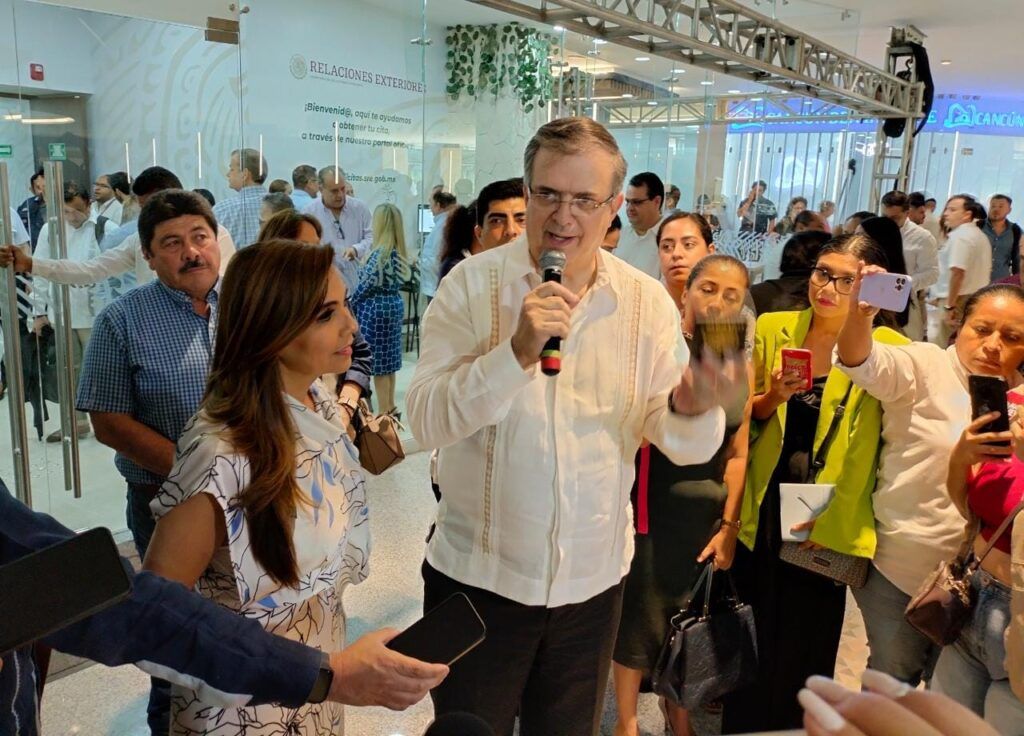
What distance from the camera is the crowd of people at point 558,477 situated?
116 centimetres

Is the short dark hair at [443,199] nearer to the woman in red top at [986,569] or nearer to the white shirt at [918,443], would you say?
the white shirt at [918,443]

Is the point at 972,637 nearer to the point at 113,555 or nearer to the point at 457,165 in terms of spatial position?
the point at 113,555

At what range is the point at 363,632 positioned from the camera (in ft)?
9.55

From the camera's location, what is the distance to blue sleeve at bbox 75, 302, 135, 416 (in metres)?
1.99

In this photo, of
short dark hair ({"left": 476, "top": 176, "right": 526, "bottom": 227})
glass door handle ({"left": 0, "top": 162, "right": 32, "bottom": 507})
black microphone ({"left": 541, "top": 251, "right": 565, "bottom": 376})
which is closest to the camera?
black microphone ({"left": 541, "top": 251, "right": 565, "bottom": 376})

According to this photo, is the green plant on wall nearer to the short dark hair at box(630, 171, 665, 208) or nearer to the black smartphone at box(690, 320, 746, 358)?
the short dark hair at box(630, 171, 665, 208)

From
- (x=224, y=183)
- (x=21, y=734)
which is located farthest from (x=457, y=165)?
(x=21, y=734)

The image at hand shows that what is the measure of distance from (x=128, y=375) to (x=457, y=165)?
4.07 m

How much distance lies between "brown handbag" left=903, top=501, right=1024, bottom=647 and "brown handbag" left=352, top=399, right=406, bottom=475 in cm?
143

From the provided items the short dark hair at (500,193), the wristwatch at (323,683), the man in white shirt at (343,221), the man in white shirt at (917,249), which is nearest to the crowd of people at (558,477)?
the wristwatch at (323,683)

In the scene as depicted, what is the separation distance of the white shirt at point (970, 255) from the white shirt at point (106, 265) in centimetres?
641

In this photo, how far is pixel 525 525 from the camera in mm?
1413

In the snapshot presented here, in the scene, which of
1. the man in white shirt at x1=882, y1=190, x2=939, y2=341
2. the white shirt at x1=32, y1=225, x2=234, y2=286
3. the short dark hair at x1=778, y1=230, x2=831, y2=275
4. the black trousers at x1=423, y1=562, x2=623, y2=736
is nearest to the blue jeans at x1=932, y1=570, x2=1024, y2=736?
the black trousers at x1=423, y1=562, x2=623, y2=736

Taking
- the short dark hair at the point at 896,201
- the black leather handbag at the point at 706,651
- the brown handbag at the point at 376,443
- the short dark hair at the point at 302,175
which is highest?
the short dark hair at the point at 896,201
